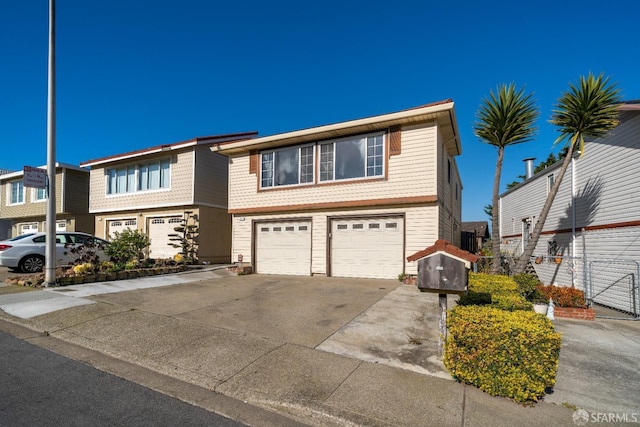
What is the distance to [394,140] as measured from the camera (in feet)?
35.8

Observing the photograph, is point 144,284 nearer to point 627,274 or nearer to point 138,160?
point 138,160

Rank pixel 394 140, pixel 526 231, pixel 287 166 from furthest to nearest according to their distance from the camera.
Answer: pixel 526 231, pixel 287 166, pixel 394 140

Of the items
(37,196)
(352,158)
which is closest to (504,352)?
(352,158)

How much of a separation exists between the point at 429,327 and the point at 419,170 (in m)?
5.95

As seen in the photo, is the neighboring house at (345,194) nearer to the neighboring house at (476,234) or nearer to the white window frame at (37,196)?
the neighboring house at (476,234)

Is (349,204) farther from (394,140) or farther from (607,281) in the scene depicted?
(607,281)

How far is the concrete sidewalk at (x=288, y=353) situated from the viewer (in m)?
3.28

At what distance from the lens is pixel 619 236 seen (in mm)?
8844

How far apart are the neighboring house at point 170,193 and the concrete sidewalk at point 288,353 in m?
7.62

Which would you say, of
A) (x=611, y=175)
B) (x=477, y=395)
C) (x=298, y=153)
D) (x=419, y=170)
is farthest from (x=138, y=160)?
(x=611, y=175)

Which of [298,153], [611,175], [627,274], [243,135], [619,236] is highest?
[243,135]

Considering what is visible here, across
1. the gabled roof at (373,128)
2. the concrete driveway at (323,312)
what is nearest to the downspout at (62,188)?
the gabled roof at (373,128)

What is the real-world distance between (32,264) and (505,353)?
50.3 ft

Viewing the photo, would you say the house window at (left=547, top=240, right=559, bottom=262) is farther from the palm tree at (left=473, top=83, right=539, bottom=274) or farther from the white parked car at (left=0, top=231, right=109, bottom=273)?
the white parked car at (left=0, top=231, right=109, bottom=273)
